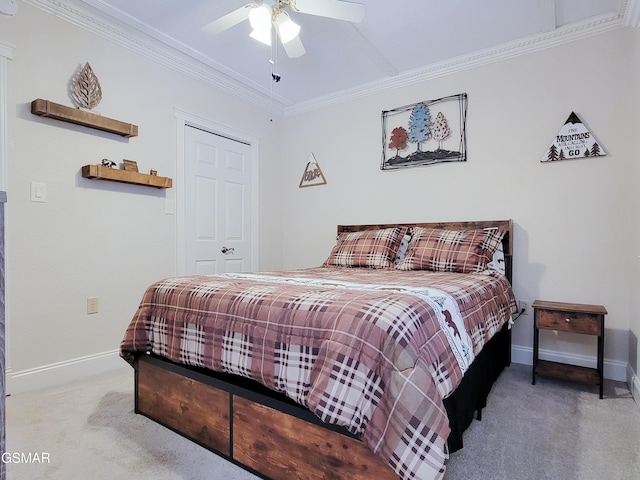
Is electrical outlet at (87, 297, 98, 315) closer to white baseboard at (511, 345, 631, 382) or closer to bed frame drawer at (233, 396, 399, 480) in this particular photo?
bed frame drawer at (233, 396, 399, 480)

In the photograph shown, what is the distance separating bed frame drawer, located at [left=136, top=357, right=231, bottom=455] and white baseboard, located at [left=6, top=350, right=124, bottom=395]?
0.87 m

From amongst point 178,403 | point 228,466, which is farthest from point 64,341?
point 228,466

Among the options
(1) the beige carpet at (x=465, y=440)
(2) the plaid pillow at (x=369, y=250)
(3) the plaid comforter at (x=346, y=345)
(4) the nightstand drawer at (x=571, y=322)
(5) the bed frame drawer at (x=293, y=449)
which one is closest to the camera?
(3) the plaid comforter at (x=346, y=345)

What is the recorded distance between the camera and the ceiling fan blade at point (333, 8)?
195 centimetres

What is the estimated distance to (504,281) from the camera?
248cm

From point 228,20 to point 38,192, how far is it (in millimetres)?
1603

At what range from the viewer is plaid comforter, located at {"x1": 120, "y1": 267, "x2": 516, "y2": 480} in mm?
1018

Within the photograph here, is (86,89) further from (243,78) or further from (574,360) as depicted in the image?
(574,360)

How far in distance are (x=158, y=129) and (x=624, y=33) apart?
351 centimetres

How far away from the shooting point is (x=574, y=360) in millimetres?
2568

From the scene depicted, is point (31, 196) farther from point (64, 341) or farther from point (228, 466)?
point (228, 466)

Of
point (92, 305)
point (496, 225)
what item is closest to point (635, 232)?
point (496, 225)

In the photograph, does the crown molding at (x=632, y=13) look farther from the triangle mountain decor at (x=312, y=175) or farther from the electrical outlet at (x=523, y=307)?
the triangle mountain decor at (x=312, y=175)

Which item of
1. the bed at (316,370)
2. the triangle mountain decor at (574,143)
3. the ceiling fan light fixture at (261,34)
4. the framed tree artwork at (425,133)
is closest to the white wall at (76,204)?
the bed at (316,370)
